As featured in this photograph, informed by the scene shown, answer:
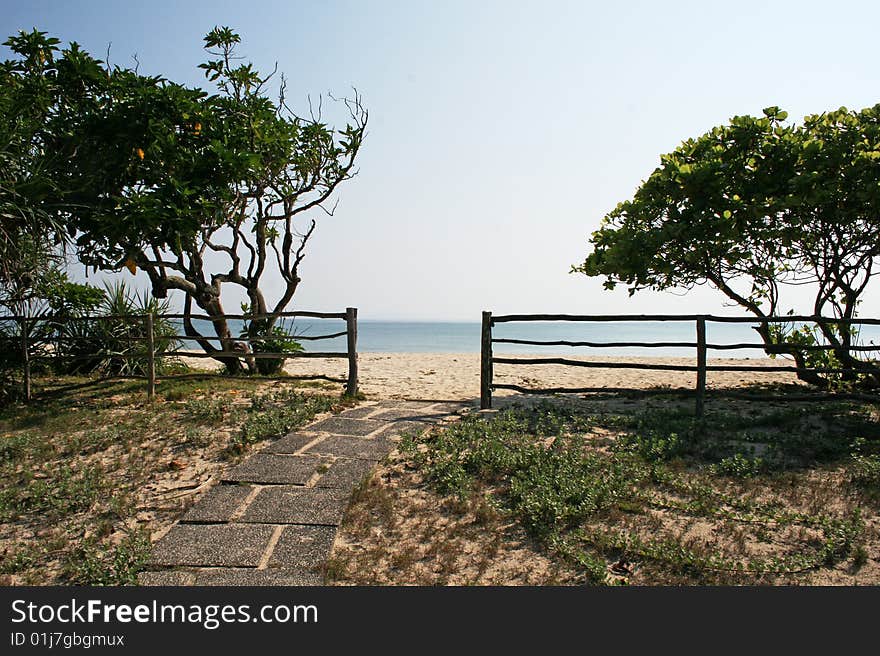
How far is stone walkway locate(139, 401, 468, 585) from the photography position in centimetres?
412

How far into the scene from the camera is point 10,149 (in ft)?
23.9

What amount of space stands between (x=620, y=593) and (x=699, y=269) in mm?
7651

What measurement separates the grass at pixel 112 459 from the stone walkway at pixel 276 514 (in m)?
0.26

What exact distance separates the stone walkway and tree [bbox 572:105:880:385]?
209 inches

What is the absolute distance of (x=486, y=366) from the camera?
863 centimetres

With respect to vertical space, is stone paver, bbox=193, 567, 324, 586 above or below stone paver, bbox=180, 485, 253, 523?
below

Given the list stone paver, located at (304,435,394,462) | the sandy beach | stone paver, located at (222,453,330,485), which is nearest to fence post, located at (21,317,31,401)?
the sandy beach

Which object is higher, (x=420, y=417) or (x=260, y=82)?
(x=260, y=82)

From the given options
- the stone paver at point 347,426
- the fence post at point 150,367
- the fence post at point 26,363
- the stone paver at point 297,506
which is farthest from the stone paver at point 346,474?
the fence post at point 26,363

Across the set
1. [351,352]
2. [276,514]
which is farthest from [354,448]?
[351,352]

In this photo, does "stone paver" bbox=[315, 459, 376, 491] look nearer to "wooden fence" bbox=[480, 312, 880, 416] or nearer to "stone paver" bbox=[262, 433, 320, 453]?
"stone paver" bbox=[262, 433, 320, 453]

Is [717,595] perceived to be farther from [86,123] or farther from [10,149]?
[86,123]

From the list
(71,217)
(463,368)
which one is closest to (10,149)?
(71,217)

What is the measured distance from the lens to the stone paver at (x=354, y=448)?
20.4ft
